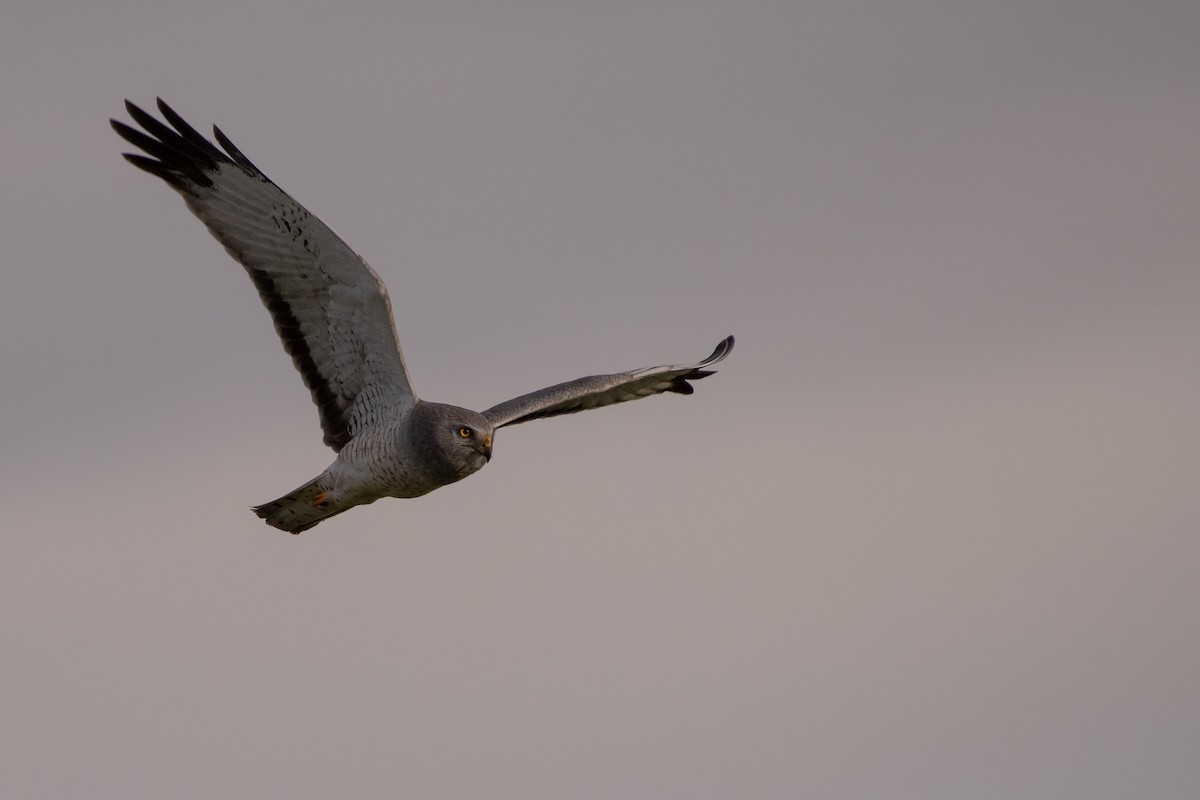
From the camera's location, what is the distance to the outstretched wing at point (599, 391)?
69.6 ft

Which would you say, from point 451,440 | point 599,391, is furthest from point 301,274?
point 599,391

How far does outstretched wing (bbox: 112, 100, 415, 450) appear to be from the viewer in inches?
790

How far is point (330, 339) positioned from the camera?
68.4 feet

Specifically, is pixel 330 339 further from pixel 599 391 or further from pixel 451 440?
pixel 599 391

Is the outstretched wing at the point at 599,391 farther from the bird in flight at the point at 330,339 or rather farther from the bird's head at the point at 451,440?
the bird's head at the point at 451,440

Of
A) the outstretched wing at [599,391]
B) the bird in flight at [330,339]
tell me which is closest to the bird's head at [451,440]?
the bird in flight at [330,339]

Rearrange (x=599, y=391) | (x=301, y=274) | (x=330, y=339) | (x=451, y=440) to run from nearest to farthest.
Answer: (x=451, y=440)
(x=301, y=274)
(x=330, y=339)
(x=599, y=391)

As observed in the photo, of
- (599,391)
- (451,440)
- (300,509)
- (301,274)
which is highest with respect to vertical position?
(301,274)

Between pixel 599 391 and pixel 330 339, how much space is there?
2738 millimetres

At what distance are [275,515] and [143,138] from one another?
3631mm

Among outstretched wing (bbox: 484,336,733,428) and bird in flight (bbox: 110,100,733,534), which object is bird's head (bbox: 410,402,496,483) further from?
outstretched wing (bbox: 484,336,733,428)

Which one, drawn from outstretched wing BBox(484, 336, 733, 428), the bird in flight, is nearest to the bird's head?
the bird in flight

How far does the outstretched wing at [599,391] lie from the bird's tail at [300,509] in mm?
1672

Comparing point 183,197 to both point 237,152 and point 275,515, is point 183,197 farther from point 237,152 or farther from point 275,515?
point 275,515
